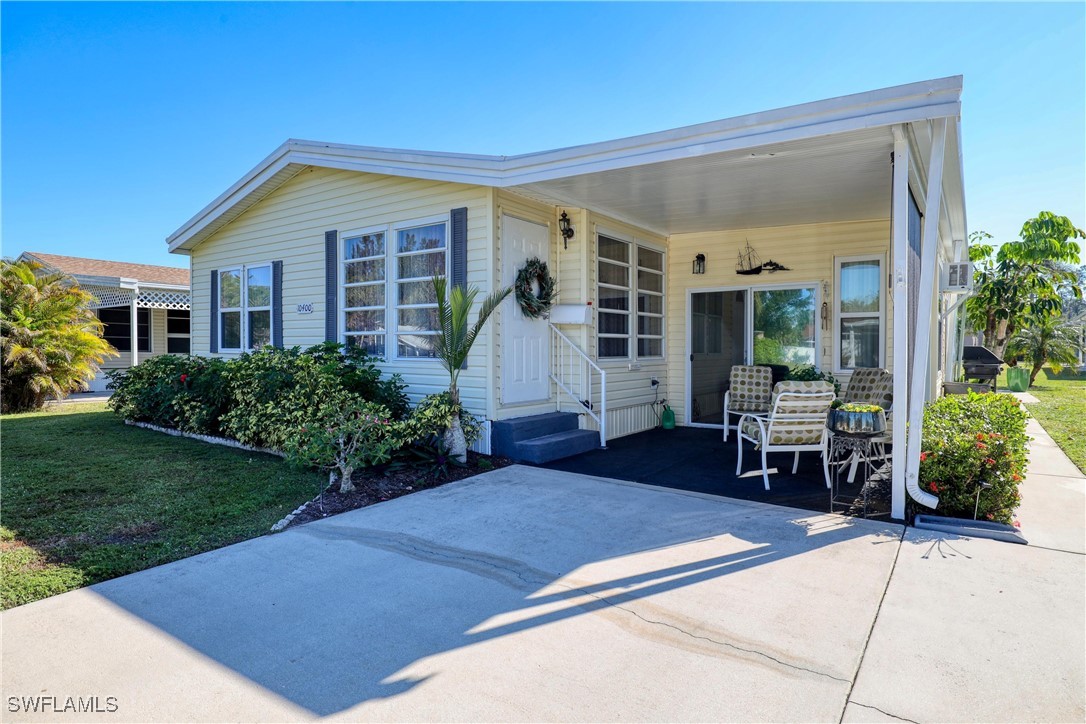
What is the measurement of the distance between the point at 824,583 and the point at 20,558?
4.66m

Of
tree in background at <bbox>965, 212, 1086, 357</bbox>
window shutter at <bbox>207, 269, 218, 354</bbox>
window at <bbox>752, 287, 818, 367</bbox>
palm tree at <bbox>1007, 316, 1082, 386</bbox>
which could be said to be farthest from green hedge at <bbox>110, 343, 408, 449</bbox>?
palm tree at <bbox>1007, 316, 1082, 386</bbox>

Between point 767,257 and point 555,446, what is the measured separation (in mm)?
4272

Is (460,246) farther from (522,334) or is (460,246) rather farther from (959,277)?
(959,277)

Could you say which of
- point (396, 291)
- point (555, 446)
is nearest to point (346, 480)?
point (555, 446)

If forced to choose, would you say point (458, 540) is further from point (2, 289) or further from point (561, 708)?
point (2, 289)

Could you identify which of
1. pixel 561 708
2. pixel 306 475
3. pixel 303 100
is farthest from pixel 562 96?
pixel 561 708

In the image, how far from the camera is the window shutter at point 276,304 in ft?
30.0

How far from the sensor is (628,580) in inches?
131

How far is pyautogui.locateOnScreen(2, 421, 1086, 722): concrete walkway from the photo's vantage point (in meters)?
2.21

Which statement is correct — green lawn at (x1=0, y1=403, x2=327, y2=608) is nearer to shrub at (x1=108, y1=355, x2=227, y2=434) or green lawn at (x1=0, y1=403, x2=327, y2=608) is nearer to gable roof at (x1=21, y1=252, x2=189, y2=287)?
shrub at (x1=108, y1=355, x2=227, y2=434)

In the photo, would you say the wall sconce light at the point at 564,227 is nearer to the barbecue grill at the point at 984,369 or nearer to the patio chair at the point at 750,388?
the patio chair at the point at 750,388

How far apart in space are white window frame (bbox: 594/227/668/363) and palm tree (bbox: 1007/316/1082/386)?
13.8 metres

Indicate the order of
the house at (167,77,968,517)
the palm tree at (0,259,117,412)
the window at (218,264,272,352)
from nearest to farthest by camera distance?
the house at (167,77,968,517) → the window at (218,264,272,352) → the palm tree at (0,259,117,412)

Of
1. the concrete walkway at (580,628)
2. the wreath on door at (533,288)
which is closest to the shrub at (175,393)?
the wreath on door at (533,288)
